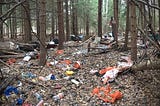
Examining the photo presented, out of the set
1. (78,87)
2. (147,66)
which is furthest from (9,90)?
(147,66)

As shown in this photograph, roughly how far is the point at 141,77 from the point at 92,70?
2.25 metres

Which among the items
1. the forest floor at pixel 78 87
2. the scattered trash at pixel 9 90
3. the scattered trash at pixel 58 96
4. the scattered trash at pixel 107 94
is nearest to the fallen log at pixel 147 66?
the forest floor at pixel 78 87

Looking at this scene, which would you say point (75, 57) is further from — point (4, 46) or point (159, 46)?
point (159, 46)

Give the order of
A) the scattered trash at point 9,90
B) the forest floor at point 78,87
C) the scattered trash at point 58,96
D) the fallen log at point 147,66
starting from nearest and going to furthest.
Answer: the fallen log at point 147,66, the forest floor at point 78,87, the scattered trash at point 9,90, the scattered trash at point 58,96

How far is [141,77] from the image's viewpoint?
905 cm

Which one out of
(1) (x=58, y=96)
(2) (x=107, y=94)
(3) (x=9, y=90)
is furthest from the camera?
(2) (x=107, y=94)

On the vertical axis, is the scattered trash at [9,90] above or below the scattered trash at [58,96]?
above

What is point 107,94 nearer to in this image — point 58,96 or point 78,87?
point 78,87

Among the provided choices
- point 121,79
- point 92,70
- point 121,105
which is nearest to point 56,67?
point 92,70

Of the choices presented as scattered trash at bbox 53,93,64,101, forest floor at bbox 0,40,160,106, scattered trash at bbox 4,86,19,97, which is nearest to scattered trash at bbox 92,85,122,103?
forest floor at bbox 0,40,160,106

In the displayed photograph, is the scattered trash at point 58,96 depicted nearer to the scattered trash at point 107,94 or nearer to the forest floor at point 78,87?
the forest floor at point 78,87

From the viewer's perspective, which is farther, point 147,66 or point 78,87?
point 78,87

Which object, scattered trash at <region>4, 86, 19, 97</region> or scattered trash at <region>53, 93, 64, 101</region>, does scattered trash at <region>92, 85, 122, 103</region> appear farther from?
scattered trash at <region>4, 86, 19, 97</region>

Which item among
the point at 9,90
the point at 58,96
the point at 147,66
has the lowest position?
the point at 58,96
